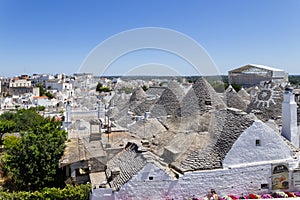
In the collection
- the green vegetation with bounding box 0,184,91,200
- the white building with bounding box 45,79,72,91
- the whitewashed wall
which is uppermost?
the white building with bounding box 45,79,72,91

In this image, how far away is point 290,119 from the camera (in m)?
10.3

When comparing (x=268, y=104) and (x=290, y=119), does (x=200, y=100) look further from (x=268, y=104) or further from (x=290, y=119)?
(x=268, y=104)

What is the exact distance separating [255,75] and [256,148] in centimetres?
3098

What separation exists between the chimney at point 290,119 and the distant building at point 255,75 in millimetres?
20199

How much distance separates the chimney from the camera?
10320 mm

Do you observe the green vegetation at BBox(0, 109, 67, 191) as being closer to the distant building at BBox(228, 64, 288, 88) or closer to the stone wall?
the stone wall

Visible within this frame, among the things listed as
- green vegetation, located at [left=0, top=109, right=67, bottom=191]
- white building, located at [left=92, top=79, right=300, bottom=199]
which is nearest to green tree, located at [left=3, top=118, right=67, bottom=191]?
green vegetation, located at [left=0, top=109, right=67, bottom=191]

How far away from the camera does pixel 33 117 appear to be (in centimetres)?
2567

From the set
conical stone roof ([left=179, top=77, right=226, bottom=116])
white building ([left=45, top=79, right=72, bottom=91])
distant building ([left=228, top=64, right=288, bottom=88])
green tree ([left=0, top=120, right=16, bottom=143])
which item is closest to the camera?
conical stone roof ([left=179, top=77, right=226, bottom=116])

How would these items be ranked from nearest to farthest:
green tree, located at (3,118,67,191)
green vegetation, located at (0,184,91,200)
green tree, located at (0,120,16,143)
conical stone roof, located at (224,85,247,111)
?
1. green vegetation, located at (0,184,91,200)
2. green tree, located at (3,118,67,191)
3. conical stone roof, located at (224,85,247,111)
4. green tree, located at (0,120,16,143)

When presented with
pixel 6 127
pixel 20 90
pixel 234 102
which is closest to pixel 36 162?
pixel 234 102

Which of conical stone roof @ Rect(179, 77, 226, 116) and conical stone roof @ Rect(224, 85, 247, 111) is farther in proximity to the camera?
conical stone roof @ Rect(224, 85, 247, 111)

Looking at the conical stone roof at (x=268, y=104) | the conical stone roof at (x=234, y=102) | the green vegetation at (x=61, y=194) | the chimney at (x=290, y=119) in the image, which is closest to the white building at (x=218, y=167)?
the green vegetation at (x=61, y=194)

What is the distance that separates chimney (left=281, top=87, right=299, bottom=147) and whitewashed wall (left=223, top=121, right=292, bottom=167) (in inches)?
65.9
